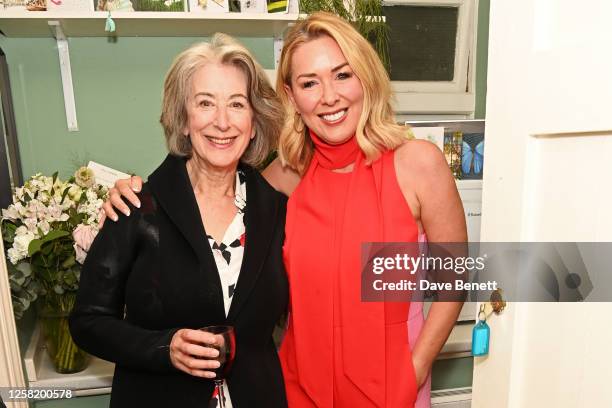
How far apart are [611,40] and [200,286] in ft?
3.16

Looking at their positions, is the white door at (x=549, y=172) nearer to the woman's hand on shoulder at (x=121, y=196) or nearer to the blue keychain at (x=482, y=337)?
the blue keychain at (x=482, y=337)

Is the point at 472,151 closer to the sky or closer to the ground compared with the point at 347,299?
closer to the sky

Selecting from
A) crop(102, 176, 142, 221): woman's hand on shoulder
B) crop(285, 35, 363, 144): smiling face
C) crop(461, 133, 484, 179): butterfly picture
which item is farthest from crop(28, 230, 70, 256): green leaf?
crop(461, 133, 484, 179): butterfly picture

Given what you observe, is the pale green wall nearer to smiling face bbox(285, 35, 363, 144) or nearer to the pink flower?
the pink flower

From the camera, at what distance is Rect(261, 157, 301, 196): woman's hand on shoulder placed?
60.7 inches

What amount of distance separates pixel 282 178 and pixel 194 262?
42 centimetres

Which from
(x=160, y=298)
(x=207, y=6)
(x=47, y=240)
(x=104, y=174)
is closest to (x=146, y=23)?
(x=207, y=6)

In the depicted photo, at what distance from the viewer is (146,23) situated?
1865 millimetres

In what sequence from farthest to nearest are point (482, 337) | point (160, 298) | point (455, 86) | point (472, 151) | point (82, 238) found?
point (455, 86), point (472, 151), point (82, 238), point (160, 298), point (482, 337)

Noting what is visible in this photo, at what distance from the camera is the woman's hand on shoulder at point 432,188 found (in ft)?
4.26

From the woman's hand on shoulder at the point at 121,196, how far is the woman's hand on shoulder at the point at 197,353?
0.35m

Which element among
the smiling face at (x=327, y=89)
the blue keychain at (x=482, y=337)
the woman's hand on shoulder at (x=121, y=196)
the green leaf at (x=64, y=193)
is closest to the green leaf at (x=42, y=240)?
the green leaf at (x=64, y=193)

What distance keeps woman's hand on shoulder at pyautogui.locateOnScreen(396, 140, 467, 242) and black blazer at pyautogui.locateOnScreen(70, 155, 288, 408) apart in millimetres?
427

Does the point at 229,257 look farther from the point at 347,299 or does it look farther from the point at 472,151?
the point at 472,151
